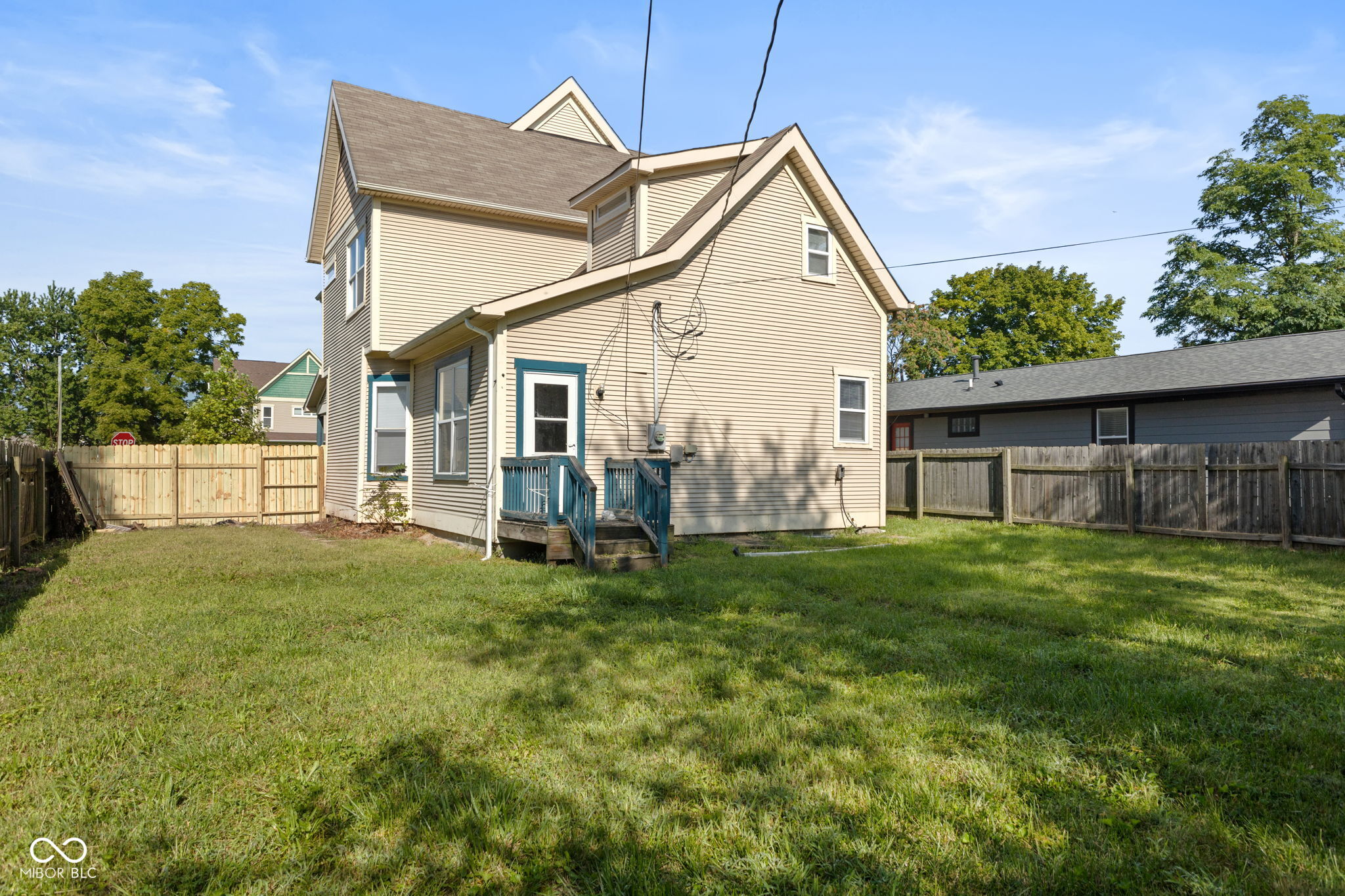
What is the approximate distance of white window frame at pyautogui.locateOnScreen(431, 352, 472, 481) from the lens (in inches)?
484

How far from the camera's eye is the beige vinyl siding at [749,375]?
12227mm

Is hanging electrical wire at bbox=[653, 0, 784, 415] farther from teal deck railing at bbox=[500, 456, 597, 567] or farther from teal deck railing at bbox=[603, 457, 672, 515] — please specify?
teal deck railing at bbox=[500, 456, 597, 567]

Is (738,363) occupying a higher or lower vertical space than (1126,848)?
higher

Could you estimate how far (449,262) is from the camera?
1585 cm

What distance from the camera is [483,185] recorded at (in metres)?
16.3

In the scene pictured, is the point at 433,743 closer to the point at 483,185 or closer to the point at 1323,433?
the point at 483,185

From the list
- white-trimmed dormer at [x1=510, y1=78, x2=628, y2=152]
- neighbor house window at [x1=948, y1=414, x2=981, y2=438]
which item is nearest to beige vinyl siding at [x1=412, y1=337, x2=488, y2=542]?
white-trimmed dormer at [x1=510, y1=78, x2=628, y2=152]

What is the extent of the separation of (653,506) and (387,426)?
7.52m

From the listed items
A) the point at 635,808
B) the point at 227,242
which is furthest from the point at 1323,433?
the point at 227,242

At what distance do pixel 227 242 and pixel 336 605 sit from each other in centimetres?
1486

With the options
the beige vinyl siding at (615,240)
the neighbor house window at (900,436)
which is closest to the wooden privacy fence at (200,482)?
the beige vinyl siding at (615,240)

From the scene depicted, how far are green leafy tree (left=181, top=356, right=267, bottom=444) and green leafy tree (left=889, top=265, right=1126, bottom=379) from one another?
33.1m

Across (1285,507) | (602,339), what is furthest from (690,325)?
(1285,507)

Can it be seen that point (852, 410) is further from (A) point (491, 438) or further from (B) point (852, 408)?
(A) point (491, 438)
